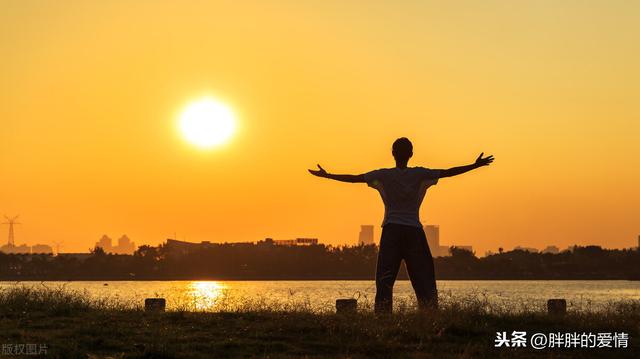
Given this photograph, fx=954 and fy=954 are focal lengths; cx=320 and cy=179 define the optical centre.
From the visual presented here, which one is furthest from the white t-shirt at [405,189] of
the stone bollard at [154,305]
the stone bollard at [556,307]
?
the stone bollard at [154,305]

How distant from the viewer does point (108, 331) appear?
15.9 metres

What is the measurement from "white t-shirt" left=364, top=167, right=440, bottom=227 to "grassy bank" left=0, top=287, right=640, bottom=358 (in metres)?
1.87

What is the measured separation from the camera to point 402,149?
19281mm

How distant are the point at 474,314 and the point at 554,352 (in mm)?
3161

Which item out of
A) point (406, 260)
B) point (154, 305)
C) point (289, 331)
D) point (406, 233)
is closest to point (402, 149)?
point (406, 233)

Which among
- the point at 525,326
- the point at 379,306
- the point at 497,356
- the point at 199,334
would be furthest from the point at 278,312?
the point at 497,356

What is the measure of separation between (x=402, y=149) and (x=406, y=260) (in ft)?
7.34

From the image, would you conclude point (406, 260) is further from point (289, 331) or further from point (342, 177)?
point (289, 331)

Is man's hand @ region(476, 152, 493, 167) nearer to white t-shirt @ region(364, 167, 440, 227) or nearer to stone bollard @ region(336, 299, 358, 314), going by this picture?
white t-shirt @ region(364, 167, 440, 227)

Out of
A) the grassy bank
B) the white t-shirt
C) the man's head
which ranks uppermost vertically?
the man's head

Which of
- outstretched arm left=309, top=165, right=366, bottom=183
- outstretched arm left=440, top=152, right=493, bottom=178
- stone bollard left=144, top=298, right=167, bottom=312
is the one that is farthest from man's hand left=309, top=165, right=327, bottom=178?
stone bollard left=144, top=298, right=167, bottom=312

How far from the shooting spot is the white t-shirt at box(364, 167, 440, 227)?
1895cm

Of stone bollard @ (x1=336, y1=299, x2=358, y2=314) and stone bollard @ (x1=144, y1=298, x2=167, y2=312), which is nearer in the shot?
stone bollard @ (x1=336, y1=299, x2=358, y2=314)

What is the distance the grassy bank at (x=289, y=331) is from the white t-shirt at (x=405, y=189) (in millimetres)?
1874
